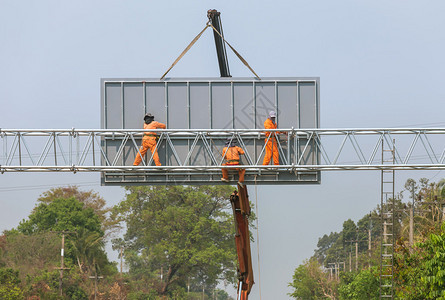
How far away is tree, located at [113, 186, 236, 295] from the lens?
234 ft

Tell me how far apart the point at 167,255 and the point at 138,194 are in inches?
232

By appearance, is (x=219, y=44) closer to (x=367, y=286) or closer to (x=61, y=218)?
(x=367, y=286)

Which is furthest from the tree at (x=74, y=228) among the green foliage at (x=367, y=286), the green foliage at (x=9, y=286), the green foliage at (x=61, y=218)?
the green foliage at (x=367, y=286)

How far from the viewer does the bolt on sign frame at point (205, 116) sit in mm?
24938

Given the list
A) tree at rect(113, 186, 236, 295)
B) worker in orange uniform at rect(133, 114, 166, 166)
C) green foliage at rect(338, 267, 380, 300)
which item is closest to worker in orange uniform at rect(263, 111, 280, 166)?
worker in orange uniform at rect(133, 114, 166, 166)

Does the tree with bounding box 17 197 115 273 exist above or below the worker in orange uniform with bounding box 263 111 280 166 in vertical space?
below

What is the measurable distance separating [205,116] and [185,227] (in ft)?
157

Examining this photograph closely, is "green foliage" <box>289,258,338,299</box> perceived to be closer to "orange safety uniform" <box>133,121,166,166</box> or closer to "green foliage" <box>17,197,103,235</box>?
"green foliage" <box>17,197,103,235</box>

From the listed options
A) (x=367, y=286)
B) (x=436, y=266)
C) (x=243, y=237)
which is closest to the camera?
(x=243, y=237)

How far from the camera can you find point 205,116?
82.6 feet

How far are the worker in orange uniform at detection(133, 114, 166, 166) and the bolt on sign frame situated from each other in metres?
0.31

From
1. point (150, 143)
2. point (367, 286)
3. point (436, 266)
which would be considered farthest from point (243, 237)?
point (367, 286)

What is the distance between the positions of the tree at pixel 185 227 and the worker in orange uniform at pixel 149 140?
45.5m

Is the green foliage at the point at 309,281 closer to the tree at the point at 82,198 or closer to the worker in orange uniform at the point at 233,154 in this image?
the tree at the point at 82,198
